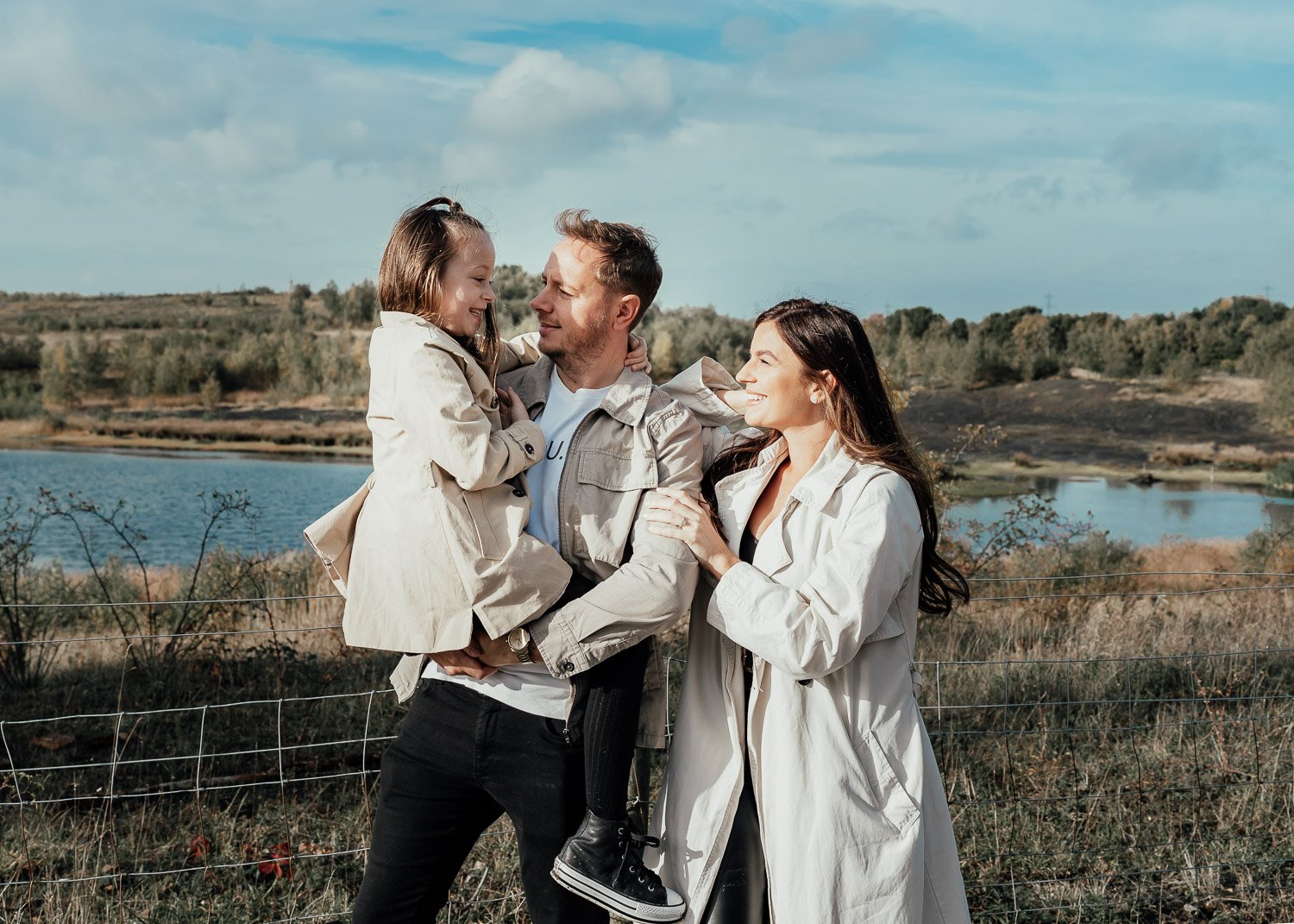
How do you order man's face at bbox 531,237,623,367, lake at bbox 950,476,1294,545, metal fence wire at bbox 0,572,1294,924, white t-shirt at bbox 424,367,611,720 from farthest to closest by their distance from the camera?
lake at bbox 950,476,1294,545, metal fence wire at bbox 0,572,1294,924, man's face at bbox 531,237,623,367, white t-shirt at bbox 424,367,611,720

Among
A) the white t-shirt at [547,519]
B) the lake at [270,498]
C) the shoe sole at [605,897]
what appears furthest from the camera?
the lake at [270,498]

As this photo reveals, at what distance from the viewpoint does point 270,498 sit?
12.9m

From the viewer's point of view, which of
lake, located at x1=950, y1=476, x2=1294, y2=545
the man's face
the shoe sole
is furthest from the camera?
lake, located at x1=950, y1=476, x2=1294, y2=545

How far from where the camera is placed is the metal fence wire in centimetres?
360

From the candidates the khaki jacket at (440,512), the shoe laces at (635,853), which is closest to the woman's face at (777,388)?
the khaki jacket at (440,512)

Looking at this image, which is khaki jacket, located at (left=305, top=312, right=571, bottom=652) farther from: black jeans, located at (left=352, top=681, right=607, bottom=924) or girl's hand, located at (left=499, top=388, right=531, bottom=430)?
black jeans, located at (left=352, top=681, right=607, bottom=924)

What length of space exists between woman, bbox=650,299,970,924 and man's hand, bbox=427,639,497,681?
0.44m

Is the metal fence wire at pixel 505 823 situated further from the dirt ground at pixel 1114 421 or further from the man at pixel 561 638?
the dirt ground at pixel 1114 421

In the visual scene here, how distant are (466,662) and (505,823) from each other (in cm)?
218

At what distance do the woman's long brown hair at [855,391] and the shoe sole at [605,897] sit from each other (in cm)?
88

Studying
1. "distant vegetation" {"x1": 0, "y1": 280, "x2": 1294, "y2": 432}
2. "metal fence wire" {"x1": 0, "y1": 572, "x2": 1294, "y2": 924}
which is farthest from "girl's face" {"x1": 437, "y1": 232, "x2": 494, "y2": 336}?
"distant vegetation" {"x1": 0, "y1": 280, "x2": 1294, "y2": 432}

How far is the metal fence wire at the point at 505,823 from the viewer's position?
11.8ft

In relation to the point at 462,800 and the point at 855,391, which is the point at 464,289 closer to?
the point at 855,391

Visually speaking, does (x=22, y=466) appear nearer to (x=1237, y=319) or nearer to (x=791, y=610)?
(x=791, y=610)
